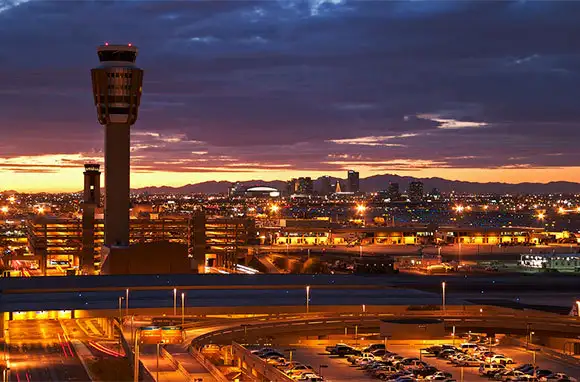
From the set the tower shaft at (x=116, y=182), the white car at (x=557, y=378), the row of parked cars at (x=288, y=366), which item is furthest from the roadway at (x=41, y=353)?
the tower shaft at (x=116, y=182)

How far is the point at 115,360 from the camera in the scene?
221 feet

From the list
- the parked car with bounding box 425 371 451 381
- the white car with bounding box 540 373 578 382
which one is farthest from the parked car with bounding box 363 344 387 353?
the white car with bounding box 540 373 578 382

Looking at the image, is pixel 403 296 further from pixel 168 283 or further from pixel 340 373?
pixel 340 373

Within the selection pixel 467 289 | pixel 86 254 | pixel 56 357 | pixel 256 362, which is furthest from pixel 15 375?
pixel 86 254

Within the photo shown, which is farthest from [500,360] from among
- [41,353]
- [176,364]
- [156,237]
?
[156,237]

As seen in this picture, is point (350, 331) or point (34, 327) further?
point (34, 327)

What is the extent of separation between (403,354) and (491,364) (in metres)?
6.90

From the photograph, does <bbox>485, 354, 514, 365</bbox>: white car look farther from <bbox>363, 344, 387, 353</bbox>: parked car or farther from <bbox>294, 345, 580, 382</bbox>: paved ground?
<bbox>363, 344, 387, 353</bbox>: parked car

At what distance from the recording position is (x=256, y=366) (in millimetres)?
58031

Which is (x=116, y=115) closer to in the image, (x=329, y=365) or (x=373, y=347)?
(x=373, y=347)

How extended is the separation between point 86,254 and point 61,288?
62853 millimetres

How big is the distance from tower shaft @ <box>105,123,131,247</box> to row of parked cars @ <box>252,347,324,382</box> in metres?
75.1

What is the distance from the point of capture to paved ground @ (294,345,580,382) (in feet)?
198

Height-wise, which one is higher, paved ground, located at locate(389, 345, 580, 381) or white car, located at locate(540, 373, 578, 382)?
white car, located at locate(540, 373, 578, 382)
